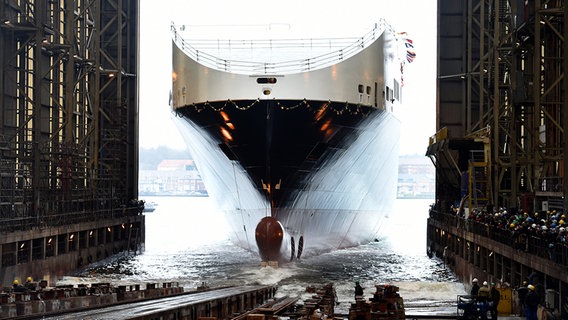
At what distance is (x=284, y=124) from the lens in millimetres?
33344

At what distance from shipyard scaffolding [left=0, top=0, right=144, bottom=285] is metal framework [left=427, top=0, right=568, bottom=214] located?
655 inches

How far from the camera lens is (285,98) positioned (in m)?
33.3

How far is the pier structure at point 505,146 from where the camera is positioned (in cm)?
2454

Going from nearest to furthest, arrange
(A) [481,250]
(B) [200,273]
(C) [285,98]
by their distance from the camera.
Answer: (A) [481,250] → (C) [285,98] → (B) [200,273]

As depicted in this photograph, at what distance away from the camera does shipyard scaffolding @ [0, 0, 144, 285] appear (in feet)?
108

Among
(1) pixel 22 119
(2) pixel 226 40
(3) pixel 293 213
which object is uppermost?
(2) pixel 226 40

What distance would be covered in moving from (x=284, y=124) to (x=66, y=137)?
12.0 m

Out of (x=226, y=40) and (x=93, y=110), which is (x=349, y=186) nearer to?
(x=226, y=40)

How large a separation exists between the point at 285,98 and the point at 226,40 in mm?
5738

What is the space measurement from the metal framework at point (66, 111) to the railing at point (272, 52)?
253 inches

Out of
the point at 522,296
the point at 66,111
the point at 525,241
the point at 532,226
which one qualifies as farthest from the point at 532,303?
the point at 66,111

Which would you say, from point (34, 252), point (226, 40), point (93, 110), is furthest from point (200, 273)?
point (93, 110)

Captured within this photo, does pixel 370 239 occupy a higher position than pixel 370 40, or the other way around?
pixel 370 40

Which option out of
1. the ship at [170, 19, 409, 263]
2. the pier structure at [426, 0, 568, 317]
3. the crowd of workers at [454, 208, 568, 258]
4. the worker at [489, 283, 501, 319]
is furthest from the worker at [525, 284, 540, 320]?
the ship at [170, 19, 409, 263]
